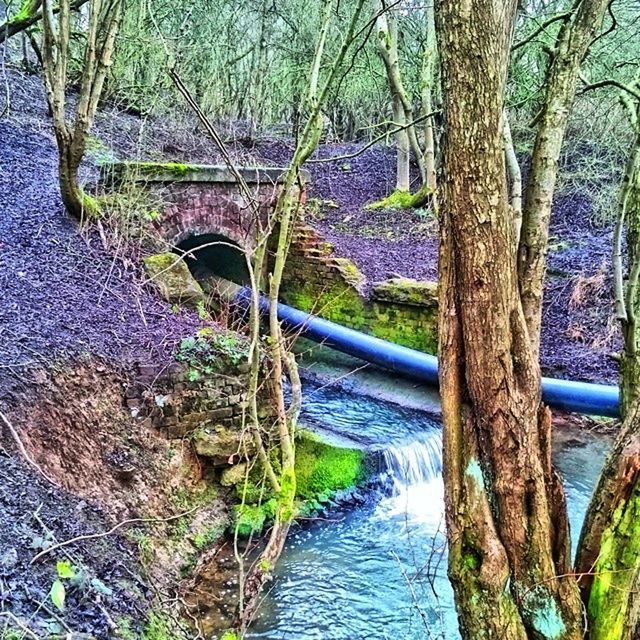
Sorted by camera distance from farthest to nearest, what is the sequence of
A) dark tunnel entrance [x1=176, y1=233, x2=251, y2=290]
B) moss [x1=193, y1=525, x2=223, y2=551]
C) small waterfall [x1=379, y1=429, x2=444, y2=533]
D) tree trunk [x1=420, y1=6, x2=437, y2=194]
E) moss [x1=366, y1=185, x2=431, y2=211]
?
moss [x1=366, y1=185, x2=431, y2=211]
tree trunk [x1=420, y1=6, x2=437, y2=194]
dark tunnel entrance [x1=176, y1=233, x2=251, y2=290]
small waterfall [x1=379, y1=429, x2=444, y2=533]
moss [x1=193, y1=525, x2=223, y2=551]

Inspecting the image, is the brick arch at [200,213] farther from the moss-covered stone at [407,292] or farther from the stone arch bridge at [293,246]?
the moss-covered stone at [407,292]

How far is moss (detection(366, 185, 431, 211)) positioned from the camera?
13.3 m

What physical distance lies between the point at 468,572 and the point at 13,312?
4.42 meters

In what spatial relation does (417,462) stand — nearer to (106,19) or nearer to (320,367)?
(320,367)

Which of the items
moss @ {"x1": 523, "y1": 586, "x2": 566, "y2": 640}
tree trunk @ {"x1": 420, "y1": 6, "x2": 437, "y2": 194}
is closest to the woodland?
moss @ {"x1": 523, "y1": 586, "x2": 566, "y2": 640}

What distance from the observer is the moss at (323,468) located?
20.8 ft

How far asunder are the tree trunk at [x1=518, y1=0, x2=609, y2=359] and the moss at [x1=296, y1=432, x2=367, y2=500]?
12.7 ft

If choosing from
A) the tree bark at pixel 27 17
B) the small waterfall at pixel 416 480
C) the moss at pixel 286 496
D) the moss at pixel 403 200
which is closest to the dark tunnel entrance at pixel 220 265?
the moss at pixel 403 200

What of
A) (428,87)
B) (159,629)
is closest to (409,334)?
(428,87)

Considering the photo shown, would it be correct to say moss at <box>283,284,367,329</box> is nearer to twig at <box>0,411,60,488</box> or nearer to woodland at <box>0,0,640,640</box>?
woodland at <box>0,0,640,640</box>

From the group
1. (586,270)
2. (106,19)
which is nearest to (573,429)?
(586,270)

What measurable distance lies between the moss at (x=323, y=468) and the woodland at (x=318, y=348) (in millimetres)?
26

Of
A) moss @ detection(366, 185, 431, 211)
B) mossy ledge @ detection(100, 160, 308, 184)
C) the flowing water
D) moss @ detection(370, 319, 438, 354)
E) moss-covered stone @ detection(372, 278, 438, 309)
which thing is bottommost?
the flowing water

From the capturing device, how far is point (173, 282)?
7309 mm
